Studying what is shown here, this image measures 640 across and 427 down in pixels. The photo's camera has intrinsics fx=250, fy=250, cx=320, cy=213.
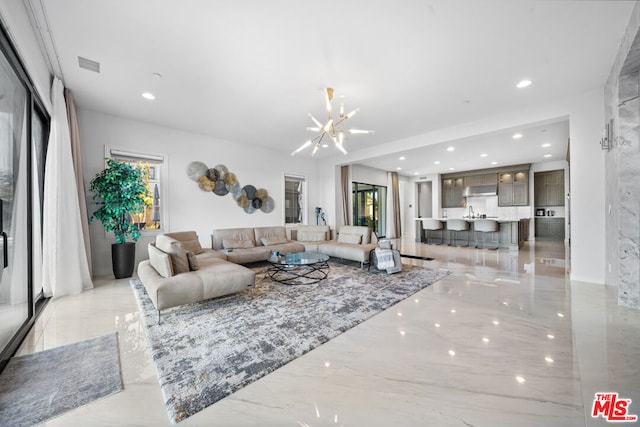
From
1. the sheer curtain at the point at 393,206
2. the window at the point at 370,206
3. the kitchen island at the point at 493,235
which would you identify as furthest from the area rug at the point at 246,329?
the sheer curtain at the point at 393,206

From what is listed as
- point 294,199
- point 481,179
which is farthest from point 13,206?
point 481,179

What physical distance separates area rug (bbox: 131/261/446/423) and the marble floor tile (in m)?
0.09

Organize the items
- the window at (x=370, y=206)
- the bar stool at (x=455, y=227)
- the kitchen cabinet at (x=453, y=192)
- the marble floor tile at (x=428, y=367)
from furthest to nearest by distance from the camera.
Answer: the kitchen cabinet at (x=453, y=192), the window at (x=370, y=206), the bar stool at (x=455, y=227), the marble floor tile at (x=428, y=367)

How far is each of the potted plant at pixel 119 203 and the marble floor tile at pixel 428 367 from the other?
3.60 ft

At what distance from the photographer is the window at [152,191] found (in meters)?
4.88

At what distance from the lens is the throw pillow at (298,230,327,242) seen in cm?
630

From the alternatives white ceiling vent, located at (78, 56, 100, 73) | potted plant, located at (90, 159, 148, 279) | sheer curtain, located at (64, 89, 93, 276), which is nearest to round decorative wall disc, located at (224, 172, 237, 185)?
potted plant, located at (90, 159, 148, 279)

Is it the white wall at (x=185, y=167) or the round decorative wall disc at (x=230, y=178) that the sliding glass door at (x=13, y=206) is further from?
the round decorative wall disc at (x=230, y=178)

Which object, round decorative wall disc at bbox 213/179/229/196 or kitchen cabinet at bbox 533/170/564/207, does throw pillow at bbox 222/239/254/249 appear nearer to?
round decorative wall disc at bbox 213/179/229/196

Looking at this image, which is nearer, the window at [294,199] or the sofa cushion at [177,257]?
the sofa cushion at [177,257]

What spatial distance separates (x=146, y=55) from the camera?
2848mm

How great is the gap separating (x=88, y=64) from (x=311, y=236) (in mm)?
4820

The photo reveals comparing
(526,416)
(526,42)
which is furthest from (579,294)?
(526,42)

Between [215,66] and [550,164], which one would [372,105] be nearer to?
[215,66]
